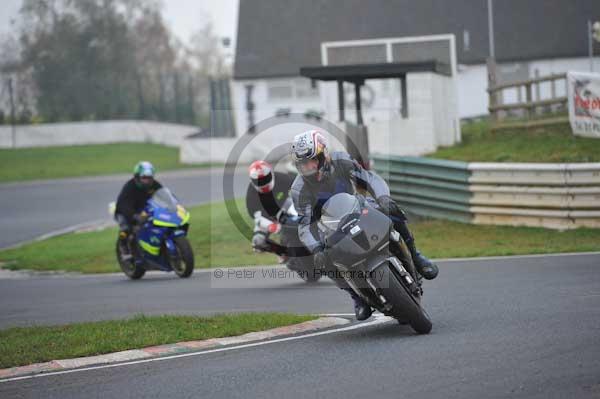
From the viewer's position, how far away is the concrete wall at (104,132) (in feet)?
160

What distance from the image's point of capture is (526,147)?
67.0 feet

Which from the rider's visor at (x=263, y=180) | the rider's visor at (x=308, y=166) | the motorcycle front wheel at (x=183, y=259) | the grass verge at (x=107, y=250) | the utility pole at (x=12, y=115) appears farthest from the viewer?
the utility pole at (x=12, y=115)

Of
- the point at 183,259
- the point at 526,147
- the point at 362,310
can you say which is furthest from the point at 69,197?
the point at 362,310

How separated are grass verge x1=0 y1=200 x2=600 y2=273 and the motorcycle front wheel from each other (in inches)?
56.9

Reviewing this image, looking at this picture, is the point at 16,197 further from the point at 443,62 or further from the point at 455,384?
the point at 455,384

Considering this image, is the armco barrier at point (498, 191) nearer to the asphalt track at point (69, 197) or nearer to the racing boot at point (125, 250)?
the racing boot at point (125, 250)

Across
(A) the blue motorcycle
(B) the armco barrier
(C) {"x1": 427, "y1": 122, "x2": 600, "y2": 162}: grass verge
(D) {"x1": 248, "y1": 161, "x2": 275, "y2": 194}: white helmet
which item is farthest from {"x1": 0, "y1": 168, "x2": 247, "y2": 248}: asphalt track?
(D) {"x1": 248, "y1": 161, "x2": 275, "y2": 194}: white helmet

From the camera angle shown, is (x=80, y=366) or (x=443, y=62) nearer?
(x=80, y=366)

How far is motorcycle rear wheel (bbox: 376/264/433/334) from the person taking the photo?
8.20 m

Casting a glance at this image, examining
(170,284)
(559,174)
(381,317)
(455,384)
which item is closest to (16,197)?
(170,284)

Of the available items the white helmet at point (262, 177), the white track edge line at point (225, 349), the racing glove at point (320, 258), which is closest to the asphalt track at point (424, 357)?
the white track edge line at point (225, 349)

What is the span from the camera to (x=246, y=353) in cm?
835

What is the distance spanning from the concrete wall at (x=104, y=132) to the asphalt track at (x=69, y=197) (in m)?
10.5

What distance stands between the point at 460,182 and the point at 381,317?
817 cm
